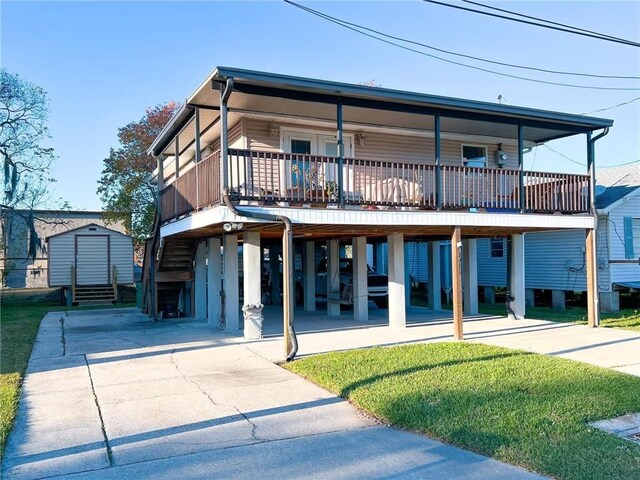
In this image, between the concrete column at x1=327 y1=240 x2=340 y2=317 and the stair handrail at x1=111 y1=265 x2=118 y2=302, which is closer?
the concrete column at x1=327 y1=240 x2=340 y2=317

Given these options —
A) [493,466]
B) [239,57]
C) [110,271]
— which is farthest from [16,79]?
[493,466]

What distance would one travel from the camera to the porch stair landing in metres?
22.0

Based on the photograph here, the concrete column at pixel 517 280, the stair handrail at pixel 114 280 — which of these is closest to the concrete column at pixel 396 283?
the concrete column at pixel 517 280

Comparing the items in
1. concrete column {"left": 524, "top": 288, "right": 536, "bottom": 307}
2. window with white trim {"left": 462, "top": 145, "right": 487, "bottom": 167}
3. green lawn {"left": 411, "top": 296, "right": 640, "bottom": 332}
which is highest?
window with white trim {"left": 462, "top": 145, "right": 487, "bottom": 167}

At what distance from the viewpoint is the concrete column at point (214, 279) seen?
13508 mm

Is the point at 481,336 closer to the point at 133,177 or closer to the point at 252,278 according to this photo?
the point at 252,278

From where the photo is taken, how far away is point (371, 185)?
1077 cm

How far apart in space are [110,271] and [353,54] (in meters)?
14.3

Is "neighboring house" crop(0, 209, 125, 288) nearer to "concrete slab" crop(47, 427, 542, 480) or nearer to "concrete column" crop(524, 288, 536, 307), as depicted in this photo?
"concrete column" crop(524, 288, 536, 307)

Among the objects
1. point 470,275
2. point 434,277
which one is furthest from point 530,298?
point 470,275

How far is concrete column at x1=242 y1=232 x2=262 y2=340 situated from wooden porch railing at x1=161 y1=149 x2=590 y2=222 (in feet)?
4.05

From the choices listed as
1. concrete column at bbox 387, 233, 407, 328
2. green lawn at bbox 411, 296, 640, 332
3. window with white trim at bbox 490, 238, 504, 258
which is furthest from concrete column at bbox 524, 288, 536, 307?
concrete column at bbox 387, 233, 407, 328

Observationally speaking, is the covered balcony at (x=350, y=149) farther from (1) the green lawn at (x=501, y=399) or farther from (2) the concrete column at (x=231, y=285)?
(1) the green lawn at (x=501, y=399)

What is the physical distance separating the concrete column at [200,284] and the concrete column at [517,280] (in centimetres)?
860
